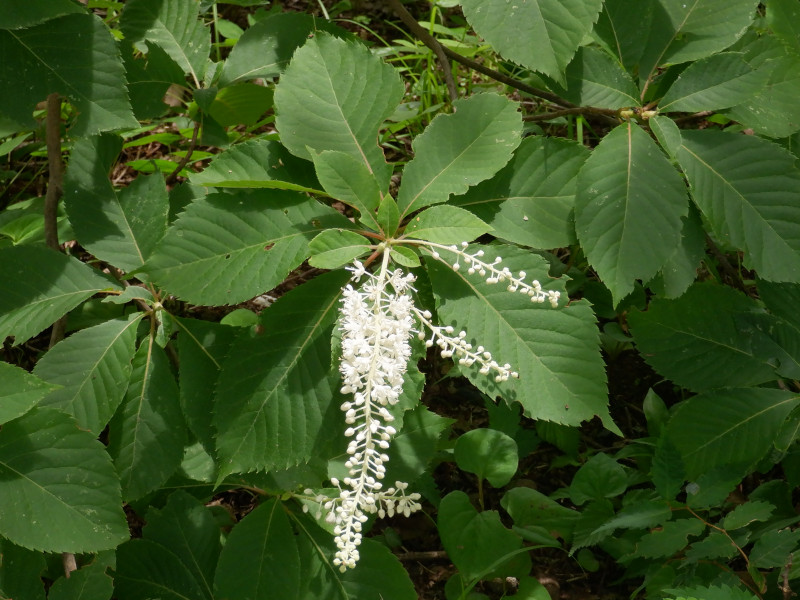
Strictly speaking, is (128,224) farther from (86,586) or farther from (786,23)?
(786,23)

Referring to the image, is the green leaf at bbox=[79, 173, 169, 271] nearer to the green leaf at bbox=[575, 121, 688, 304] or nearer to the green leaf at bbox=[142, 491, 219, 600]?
the green leaf at bbox=[142, 491, 219, 600]

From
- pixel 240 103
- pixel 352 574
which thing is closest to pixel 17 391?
pixel 352 574

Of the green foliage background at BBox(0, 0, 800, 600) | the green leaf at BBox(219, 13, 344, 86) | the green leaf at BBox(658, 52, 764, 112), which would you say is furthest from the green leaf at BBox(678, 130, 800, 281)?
the green leaf at BBox(219, 13, 344, 86)

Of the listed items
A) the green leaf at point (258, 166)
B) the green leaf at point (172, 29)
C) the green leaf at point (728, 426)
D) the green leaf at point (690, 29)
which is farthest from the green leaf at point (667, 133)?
the green leaf at point (172, 29)

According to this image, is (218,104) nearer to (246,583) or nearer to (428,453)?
(428,453)

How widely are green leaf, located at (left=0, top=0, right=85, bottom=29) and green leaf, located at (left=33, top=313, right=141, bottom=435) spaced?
0.84 meters

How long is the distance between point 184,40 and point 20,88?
0.71 metres

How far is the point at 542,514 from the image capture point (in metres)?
2.52

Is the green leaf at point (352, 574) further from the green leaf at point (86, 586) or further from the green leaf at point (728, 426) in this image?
the green leaf at point (728, 426)

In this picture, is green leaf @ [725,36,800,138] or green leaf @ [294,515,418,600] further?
green leaf @ [294,515,418,600]

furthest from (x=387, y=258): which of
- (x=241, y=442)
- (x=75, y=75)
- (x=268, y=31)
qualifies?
(x=268, y=31)

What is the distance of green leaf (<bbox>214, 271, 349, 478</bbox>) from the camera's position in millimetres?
1684

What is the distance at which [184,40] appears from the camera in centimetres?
239

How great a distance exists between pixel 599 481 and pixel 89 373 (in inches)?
70.9
